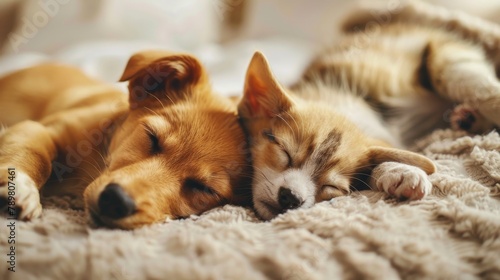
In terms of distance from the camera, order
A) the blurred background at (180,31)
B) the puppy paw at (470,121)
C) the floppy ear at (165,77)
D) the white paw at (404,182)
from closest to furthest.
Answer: the white paw at (404,182)
the floppy ear at (165,77)
the puppy paw at (470,121)
the blurred background at (180,31)

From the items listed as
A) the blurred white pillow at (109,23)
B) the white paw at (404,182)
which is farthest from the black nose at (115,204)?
the blurred white pillow at (109,23)

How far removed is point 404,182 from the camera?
1242 millimetres

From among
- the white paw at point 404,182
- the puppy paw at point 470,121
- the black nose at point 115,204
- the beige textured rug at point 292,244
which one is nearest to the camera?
the beige textured rug at point 292,244

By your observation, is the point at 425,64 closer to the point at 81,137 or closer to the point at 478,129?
the point at 478,129

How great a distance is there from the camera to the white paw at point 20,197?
44.2 inches

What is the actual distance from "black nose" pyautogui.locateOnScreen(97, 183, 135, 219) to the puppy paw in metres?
1.28

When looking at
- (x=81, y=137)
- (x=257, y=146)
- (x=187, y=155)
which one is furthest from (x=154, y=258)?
(x=81, y=137)

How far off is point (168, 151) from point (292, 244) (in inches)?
20.2

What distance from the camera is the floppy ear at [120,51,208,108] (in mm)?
1474

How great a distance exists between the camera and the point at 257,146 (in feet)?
4.85

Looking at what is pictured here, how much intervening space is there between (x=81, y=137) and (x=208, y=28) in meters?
1.81

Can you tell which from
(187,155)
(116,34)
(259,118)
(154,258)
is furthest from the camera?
(116,34)

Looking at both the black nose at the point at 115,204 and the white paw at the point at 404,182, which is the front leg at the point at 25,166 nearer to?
the black nose at the point at 115,204

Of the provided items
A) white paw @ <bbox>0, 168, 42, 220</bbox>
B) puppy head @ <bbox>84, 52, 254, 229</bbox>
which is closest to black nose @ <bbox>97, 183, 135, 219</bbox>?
puppy head @ <bbox>84, 52, 254, 229</bbox>
